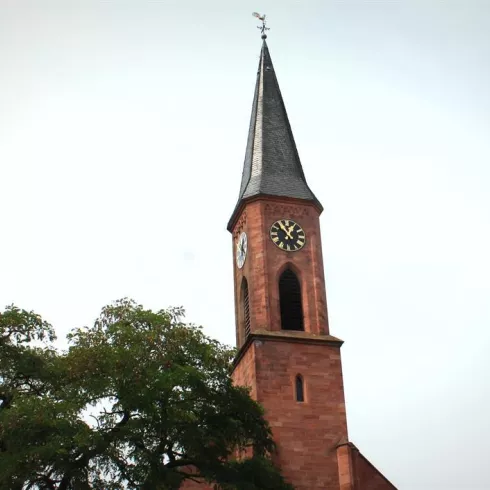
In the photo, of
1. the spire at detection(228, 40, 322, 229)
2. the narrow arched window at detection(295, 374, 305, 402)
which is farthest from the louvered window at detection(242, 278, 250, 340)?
the spire at detection(228, 40, 322, 229)

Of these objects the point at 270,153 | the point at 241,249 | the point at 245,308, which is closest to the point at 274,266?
the point at 245,308

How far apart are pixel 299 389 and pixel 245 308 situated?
507 cm

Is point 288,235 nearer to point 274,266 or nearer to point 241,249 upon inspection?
point 274,266

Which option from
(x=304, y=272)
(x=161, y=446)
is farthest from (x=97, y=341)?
(x=304, y=272)

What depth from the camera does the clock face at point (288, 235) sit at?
1487 inches

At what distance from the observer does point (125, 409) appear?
24625 mm

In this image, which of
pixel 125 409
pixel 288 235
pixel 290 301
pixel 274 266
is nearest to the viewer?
pixel 125 409

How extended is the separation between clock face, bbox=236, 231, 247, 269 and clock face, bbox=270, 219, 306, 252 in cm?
152

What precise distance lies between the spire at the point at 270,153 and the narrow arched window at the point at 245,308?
3.65 metres

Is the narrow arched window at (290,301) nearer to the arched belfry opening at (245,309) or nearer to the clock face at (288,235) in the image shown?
the clock face at (288,235)

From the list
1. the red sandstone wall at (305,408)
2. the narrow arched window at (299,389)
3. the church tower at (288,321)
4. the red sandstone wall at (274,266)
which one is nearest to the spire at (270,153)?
the church tower at (288,321)

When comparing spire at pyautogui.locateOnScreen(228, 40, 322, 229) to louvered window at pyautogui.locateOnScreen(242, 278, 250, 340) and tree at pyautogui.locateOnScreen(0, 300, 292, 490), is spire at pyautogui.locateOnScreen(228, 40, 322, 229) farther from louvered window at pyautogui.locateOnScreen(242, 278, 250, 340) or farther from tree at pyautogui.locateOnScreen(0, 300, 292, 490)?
tree at pyautogui.locateOnScreen(0, 300, 292, 490)

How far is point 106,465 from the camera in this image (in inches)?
945

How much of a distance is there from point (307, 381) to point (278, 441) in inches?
112
